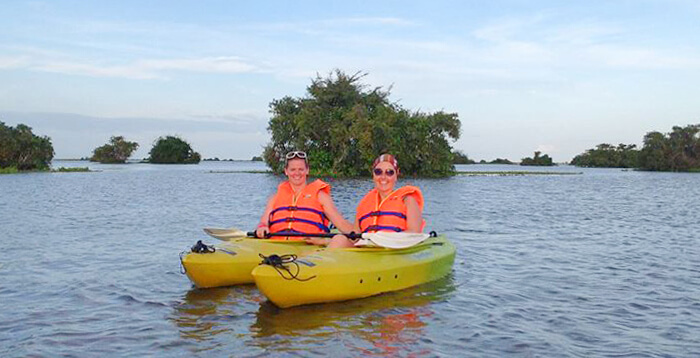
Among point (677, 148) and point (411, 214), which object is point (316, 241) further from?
point (677, 148)

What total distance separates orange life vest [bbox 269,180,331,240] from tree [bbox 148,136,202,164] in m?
117

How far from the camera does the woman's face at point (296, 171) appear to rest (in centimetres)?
939

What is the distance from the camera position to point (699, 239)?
16.0 metres

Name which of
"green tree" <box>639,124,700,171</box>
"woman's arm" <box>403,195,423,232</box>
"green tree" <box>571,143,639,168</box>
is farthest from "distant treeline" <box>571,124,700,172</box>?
"woman's arm" <box>403,195,423,232</box>

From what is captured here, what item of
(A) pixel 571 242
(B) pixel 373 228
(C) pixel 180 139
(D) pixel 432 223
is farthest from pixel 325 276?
(C) pixel 180 139

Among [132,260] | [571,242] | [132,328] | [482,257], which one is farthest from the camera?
[571,242]

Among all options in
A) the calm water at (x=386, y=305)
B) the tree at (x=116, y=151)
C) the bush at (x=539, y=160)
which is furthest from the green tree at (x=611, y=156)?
the calm water at (x=386, y=305)

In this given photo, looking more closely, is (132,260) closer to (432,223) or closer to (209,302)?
→ (209,302)

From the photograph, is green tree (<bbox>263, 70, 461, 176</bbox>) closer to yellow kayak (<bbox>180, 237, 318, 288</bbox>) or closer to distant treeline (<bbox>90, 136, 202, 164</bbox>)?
yellow kayak (<bbox>180, 237, 318, 288</bbox>)

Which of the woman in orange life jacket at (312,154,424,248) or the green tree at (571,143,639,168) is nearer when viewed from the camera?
the woman in orange life jacket at (312,154,424,248)

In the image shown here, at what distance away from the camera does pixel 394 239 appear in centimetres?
882

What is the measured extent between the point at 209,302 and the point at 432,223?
11960mm

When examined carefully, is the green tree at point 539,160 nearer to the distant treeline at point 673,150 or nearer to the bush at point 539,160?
the bush at point 539,160

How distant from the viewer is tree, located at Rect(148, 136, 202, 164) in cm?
12250
